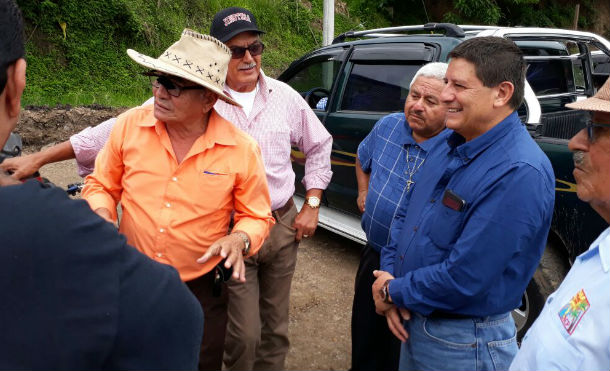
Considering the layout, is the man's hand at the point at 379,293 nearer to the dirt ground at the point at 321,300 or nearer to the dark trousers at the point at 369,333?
the dark trousers at the point at 369,333

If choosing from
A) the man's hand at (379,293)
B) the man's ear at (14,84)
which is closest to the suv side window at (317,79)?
the man's hand at (379,293)

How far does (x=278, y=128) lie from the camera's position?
114 inches

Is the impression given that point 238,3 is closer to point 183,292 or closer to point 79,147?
point 79,147

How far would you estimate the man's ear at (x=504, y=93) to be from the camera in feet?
6.18

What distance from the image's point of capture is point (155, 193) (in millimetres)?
2188

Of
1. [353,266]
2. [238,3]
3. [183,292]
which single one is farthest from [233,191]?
[238,3]

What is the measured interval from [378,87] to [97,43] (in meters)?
7.28

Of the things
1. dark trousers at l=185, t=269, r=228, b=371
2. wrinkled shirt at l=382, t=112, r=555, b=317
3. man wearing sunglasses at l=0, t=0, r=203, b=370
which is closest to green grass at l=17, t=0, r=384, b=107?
dark trousers at l=185, t=269, r=228, b=371

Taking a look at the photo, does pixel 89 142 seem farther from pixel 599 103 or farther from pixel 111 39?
pixel 111 39

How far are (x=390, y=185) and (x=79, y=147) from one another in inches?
60.2

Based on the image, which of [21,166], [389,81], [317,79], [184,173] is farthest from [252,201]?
[317,79]

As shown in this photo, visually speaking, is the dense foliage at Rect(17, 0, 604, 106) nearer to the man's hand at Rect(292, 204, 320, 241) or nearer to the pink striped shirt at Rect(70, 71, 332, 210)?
the pink striped shirt at Rect(70, 71, 332, 210)

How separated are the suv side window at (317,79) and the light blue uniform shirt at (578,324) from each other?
3.45 meters

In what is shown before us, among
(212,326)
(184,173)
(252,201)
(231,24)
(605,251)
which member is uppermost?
(231,24)
